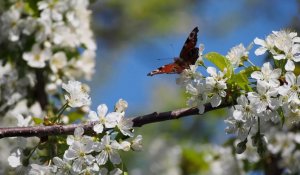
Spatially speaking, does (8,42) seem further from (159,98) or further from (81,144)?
(159,98)

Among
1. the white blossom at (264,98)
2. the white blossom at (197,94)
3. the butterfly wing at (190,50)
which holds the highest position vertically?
the butterfly wing at (190,50)

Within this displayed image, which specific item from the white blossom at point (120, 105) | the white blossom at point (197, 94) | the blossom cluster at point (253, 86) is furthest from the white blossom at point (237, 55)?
the white blossom at point (120, 105)

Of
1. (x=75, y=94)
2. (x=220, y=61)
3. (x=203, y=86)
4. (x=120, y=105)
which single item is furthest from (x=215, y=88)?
(x=75, y=94)

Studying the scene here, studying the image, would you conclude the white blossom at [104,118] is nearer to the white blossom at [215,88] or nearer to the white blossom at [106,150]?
the white blossom at [106,150]

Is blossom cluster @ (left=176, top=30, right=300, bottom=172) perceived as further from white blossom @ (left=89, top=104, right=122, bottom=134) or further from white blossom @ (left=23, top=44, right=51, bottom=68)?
white blossom @ (left=23, top=44, right=51, bottom=68)

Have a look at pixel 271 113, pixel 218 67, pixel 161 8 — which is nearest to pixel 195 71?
pixel 218 67

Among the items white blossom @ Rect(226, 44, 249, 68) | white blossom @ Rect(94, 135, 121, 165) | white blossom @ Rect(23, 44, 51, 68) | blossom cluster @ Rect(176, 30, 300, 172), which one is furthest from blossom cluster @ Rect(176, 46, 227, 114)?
white blossom @ Rect(23, 44, 51, 68)

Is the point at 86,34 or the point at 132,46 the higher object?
the point at 132,46
